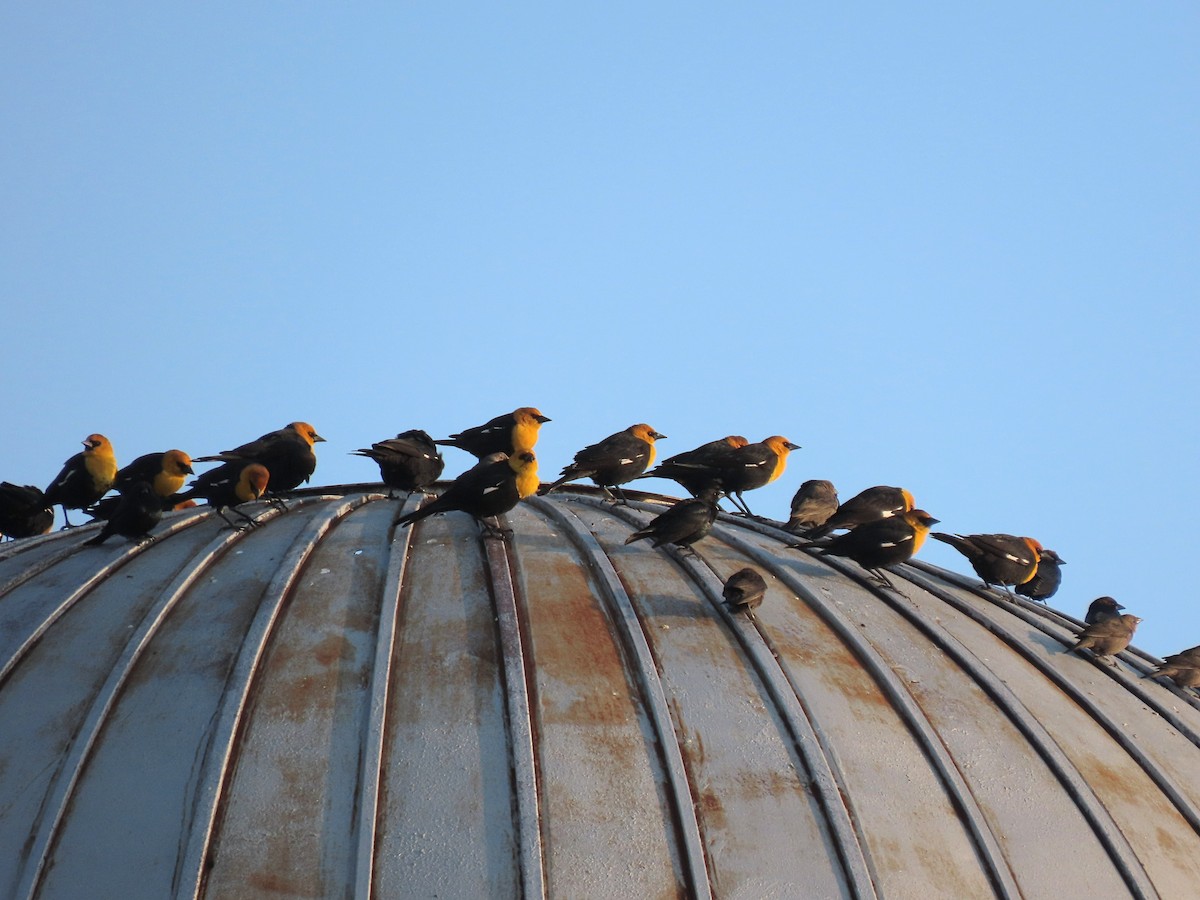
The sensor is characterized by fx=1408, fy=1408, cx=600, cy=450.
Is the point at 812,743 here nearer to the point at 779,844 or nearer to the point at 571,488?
the point at 779,844

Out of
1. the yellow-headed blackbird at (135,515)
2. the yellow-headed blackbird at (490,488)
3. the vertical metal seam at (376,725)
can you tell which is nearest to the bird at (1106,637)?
the yellow-headed blackbird at (490,488)

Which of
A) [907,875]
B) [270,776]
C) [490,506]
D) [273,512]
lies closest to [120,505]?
[273,512]

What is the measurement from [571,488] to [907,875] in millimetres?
8822

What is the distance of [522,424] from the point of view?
16547mm

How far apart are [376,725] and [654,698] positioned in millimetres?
2414

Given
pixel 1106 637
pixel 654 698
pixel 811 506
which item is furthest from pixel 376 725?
pixel 1106 637

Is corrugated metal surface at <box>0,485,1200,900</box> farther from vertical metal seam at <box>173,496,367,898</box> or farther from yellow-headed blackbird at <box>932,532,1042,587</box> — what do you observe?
yellow-headed blackbird at <box>932,532,1042,587</box>

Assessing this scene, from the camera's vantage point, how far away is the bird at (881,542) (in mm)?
15430

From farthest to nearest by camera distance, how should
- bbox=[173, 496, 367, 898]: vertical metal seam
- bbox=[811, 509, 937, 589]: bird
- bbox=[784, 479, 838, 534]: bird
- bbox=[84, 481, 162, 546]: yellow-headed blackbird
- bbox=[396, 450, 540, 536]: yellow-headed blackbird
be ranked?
bbox=[784, 479, 838, 534]: bird < bbox=[811, 509, 937, 589]: bird < bbox=[84, 481, 162, 546]: yellow-headed blackbird < bbox=[396, 450, 540, 536]: yellow-headed blackbird < bbox=[173, 496, 367, 898]: vertical metal seam

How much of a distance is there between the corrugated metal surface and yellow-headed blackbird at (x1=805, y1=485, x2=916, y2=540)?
73cm

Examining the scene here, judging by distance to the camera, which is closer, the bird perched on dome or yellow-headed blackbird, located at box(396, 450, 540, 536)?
yellow-headed blackbird, located at box(396, 450, 540, 536)

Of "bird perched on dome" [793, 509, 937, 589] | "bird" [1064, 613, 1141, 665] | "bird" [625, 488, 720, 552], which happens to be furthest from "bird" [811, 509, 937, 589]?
"bird" [1064, 613, 1141, 665]

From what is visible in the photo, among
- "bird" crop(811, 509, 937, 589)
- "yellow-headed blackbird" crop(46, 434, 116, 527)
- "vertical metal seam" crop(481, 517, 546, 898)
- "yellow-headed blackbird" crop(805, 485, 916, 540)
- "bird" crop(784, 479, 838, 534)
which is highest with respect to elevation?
"yellow-headed blackbird" crop(46, 434, 116, 527)

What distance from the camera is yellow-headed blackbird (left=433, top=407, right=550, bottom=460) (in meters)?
16.4
